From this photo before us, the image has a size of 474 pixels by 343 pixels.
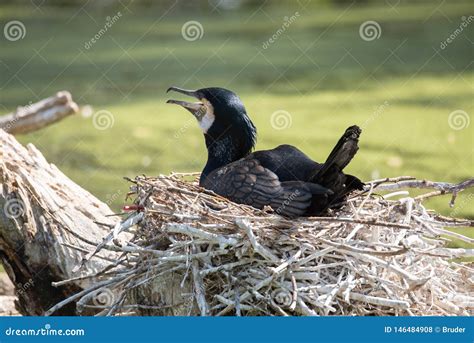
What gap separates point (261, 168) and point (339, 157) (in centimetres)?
47

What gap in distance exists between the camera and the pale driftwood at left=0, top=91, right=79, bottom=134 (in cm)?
645

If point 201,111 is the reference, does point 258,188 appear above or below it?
below

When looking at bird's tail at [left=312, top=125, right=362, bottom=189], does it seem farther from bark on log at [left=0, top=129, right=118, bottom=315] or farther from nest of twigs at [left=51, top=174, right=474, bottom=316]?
bark on log at [left=0, top=129, right=118, bottom=315]

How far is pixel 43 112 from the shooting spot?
257 inches

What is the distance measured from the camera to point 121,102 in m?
10.6

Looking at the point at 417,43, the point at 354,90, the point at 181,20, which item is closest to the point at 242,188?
the point at 354,90

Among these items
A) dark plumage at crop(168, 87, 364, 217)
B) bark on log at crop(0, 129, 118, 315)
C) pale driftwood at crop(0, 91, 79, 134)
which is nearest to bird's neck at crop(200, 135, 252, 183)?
dark plumage at crop(168, 87, 364, 217)

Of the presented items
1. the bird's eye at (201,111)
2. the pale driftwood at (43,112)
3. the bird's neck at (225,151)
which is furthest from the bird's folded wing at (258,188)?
the pale driftwood at (43,112)

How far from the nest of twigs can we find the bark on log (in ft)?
2.05

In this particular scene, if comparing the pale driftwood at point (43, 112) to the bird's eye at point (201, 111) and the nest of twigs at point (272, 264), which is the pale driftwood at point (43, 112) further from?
the nest of twigs at point (272, 264)

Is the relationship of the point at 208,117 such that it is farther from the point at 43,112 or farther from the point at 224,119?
the point at 43,112

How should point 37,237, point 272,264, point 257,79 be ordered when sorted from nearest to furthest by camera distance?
1. point 272,264
2. point 37,237
3. point 257,79

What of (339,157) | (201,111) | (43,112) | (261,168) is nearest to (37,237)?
(201,111)

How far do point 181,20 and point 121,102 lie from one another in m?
5.37
